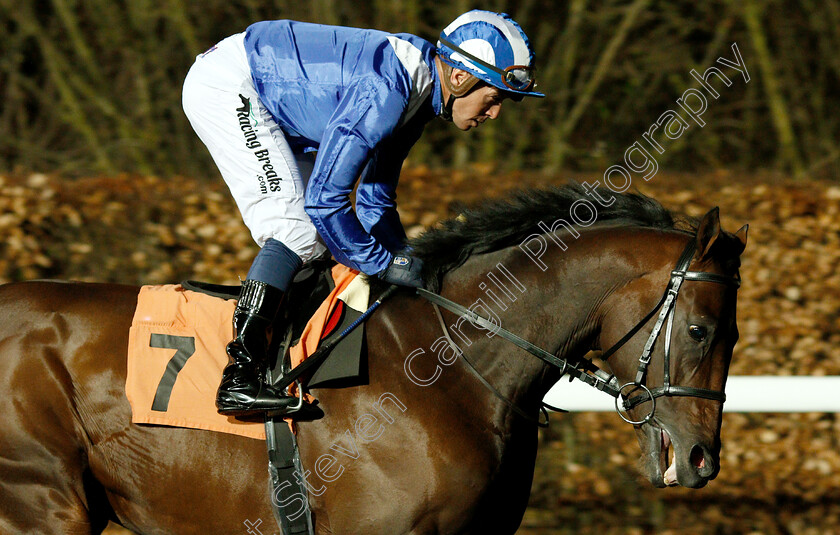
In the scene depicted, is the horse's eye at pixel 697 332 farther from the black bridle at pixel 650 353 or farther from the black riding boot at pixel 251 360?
the black riding boot at pixel 251 360

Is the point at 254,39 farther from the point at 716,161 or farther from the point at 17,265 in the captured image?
the point at 716,161

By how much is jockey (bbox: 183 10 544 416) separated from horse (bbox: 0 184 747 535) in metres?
0.22

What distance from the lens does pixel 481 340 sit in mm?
2744

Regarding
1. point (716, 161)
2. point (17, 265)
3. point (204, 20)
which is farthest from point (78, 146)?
point (716, 161)

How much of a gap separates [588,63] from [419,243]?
5.26m

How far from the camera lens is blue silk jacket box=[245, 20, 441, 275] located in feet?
8.61

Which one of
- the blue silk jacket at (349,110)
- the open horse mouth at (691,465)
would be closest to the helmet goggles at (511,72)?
the blue silk jacket at (349,110)

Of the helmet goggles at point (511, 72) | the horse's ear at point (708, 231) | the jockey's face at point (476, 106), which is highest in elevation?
the helmet goggles at point (511, 72)

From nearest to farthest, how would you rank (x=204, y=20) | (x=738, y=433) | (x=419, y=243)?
(x=419, y=243) < (x=738, y=433) < (x=204, y=20)

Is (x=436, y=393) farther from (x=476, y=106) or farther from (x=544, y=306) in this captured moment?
(x=476, y=106)

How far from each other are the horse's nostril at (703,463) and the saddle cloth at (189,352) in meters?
1.13

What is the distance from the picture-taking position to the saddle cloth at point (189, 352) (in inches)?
107

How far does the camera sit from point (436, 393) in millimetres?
2680

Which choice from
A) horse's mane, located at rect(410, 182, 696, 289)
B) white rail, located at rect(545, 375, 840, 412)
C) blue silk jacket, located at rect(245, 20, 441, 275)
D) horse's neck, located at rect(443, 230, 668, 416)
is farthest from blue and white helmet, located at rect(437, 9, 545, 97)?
white rail, located at rect(545, 375, 840, 412)
